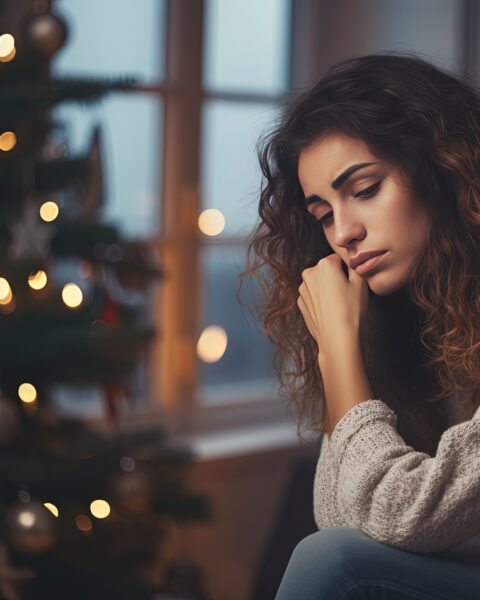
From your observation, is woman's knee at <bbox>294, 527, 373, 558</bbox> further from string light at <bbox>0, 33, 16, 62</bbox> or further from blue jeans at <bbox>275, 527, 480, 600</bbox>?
string light at <bbox>0, 33, 16, 62</bbox>

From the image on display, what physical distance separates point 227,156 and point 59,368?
147 cm

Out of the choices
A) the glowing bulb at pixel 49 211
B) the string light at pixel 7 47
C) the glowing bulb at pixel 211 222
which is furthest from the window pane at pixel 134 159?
the string light at pixel 7 47

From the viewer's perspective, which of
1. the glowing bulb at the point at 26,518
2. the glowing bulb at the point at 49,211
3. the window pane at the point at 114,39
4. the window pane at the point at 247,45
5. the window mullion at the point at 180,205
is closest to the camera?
the glowing bulb at the point at 26,518

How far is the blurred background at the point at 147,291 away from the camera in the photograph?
Answer: 1914mm

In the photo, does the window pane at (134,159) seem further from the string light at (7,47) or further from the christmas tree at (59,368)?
the string light at (7,47)

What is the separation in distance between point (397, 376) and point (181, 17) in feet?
7.40

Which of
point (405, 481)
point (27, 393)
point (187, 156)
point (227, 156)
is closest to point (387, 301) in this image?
point (405, 481)

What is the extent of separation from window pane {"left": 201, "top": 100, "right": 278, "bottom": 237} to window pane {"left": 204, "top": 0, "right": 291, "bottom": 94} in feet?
0.25

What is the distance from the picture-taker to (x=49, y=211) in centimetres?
205

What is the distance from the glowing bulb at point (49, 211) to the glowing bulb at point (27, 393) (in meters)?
0.33

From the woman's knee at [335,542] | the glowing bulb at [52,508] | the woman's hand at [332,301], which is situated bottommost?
the glowing bulb at [52,508]

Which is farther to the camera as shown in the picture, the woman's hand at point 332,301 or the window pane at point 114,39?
the window pane at point 114,39

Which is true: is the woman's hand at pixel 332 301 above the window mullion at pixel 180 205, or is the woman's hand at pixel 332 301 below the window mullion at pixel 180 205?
above

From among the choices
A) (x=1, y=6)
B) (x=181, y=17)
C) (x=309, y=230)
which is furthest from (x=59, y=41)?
(x=181, y=17)
